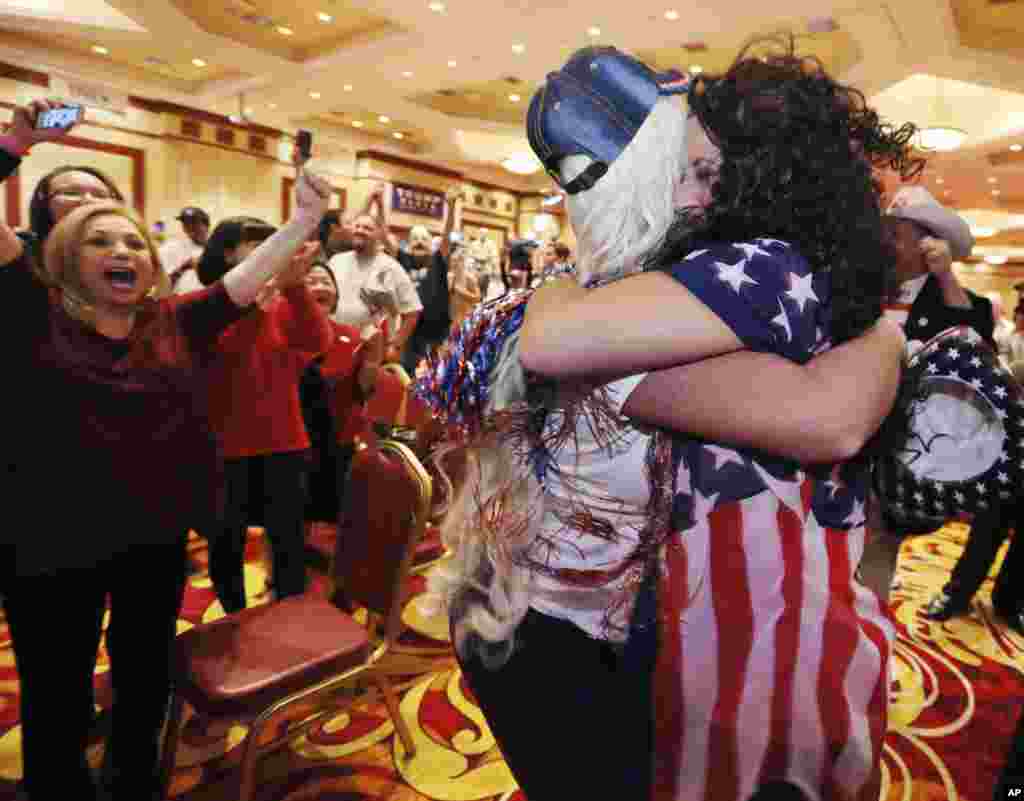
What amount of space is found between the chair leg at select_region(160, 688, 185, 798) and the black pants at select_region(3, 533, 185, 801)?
6 centimetres

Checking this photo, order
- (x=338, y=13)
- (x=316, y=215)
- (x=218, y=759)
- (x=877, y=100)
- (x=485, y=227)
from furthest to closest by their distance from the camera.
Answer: (x=485, y=227) < (x=877, y=100) < (x=338, y=13) < (x=218, y=759) < (x=316, y=215)

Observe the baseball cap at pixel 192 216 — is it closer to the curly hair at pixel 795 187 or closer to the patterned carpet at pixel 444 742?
the patterned carpet at pixel 444 742

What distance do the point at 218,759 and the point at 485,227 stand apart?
15167 millimetres

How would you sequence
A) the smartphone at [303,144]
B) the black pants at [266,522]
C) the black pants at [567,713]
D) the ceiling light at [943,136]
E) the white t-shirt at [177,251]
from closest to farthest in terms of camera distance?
the black pants at [567,713]
the smartphone at [303,144]
the black pants at [266,522]
the white t-shirt at [177,251]
the ceiling light at [943,136]

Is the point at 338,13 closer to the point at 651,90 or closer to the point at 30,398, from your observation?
the point at 30,398

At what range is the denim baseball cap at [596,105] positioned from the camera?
0.62 m

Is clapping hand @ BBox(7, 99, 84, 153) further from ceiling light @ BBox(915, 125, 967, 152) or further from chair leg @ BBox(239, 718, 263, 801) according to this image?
ceiling light @ BBox(915, 125, 967, 152)

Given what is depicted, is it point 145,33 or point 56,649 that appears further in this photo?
point 145,33

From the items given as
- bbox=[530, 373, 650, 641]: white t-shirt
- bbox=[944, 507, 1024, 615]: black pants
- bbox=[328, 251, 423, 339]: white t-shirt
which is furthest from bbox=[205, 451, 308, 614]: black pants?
bbox=[944, 507, 1024, 615]: black pants

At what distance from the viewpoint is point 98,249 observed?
1.37 metres

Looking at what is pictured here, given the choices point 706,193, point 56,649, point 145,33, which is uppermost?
point 145,33

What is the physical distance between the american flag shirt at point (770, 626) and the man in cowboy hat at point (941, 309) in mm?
1266

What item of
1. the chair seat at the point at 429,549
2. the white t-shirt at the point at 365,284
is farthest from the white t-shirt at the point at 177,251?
the chair seat at the point at 429,549

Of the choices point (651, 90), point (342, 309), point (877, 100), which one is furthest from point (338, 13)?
point (651, 90)
